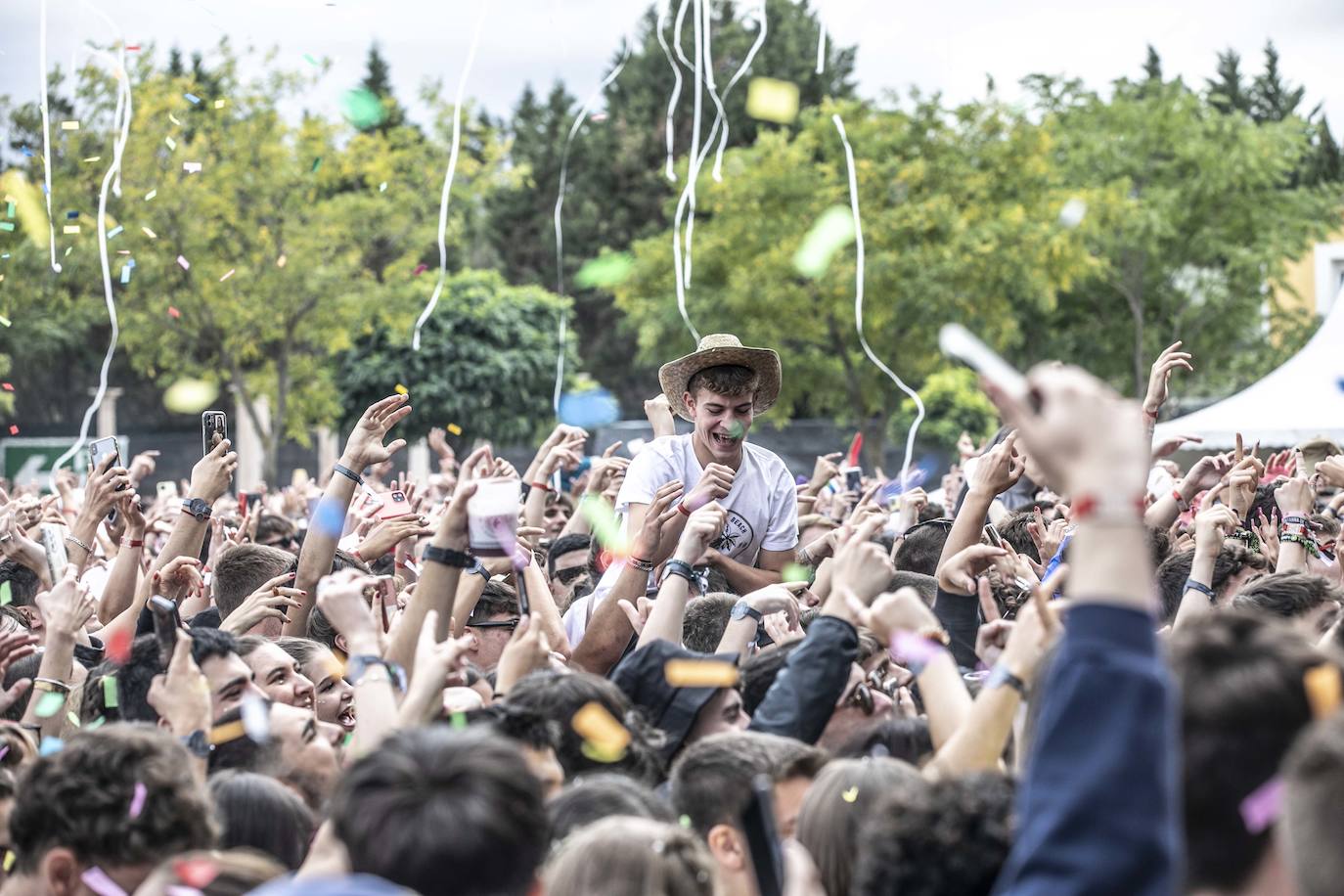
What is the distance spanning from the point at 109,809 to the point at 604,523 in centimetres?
430

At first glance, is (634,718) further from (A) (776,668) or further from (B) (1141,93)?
(B) (1141,93)

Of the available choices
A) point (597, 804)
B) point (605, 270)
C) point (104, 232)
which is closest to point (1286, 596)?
point (597, 804)

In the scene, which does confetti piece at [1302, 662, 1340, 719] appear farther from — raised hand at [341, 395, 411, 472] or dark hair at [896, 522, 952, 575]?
dark hair at [896, 522, 952, 575]

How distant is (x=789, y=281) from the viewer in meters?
28.2

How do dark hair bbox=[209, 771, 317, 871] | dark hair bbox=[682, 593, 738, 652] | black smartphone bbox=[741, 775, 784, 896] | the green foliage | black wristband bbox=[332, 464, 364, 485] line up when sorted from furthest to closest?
the green foliage → black wristband bbox=[332, 464, 364, 485] → dark hair bbox=[682, 593, 738, 652] → dark hair bbox=[209, 771, 317, 871] → black smartphone bbox=[741, 775, 784, 896]

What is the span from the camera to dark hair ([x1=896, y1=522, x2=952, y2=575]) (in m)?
6.81

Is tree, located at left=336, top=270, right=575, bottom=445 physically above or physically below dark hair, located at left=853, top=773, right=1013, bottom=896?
above

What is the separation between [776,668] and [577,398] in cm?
3828

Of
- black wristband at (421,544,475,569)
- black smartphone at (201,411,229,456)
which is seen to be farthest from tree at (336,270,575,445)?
black wristband at (421,544,475,569)

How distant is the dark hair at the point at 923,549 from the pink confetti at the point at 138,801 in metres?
4.12

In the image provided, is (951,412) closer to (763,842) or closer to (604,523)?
(604,523)

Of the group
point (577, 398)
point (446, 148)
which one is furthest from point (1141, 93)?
point (577, 398)

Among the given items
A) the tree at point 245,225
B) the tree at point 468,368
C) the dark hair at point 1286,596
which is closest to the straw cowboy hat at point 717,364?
the dark hair at point 1286,596

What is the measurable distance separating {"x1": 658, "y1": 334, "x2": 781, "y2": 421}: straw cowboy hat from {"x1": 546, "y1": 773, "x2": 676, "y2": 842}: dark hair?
10.9 feet
